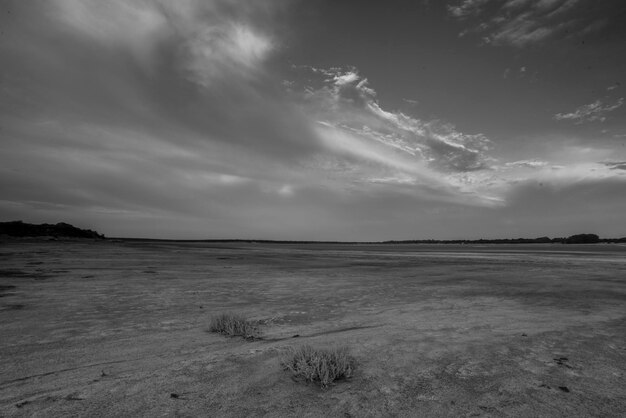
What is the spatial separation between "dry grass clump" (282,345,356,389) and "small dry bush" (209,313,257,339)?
5.75ft

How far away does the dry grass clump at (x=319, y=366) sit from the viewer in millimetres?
3770

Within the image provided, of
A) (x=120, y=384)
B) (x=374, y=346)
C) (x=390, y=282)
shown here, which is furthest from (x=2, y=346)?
(x=390, y=282)

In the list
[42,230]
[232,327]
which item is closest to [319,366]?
[232,327]

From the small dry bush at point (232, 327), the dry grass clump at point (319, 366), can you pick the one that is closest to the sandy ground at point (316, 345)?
the dry grass clump at point (319, 366)

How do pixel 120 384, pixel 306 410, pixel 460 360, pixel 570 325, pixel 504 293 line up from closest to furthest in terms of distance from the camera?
pixel 306 410
pixel 120 384
pixel 460 360
pixel 570 325
pixel 504 293

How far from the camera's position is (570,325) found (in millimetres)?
6410

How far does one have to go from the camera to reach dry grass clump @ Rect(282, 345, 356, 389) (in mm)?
3770

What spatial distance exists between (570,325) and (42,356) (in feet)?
29.4

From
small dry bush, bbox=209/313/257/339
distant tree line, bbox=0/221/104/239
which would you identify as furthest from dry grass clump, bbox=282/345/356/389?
distant tree line, bbox=0/221/104/239

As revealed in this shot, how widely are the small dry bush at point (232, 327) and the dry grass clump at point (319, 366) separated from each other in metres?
1.75

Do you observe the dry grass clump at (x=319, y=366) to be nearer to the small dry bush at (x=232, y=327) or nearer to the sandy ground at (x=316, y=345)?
the sandy ground at (x=316, y=345)

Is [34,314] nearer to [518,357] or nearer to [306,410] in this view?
[306,410]

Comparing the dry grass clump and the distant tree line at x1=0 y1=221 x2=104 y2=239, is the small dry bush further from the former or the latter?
the distant tree line at x1=0 y1=221 x2=104 y2=239

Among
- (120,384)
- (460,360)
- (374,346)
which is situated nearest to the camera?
(120,384)
